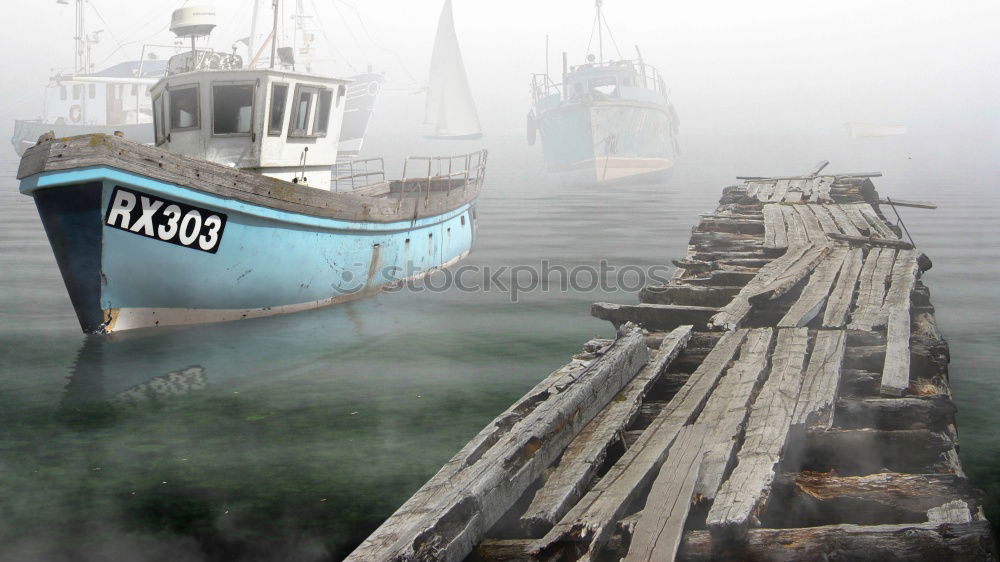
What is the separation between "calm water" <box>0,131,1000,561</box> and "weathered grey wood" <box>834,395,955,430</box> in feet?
2.43

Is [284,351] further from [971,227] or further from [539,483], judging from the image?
[971,227]

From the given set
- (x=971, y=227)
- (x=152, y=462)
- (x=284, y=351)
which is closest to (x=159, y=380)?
(x=284, y=351)

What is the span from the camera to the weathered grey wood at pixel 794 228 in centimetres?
1244

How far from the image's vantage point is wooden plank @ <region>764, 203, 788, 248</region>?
41.3 feet

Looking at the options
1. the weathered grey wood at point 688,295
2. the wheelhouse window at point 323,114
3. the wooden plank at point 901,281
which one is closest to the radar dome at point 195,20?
the wheelhouse window at point 323,114

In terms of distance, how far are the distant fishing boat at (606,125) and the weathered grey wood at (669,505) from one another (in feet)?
147

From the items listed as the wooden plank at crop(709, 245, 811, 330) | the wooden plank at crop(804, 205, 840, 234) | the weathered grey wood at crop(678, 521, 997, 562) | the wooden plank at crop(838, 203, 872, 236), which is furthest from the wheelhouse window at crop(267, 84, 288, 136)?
the weathered grey wood at crop(678, 521, 997, 562)

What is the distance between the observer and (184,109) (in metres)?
13.4

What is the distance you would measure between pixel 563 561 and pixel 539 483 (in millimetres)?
794

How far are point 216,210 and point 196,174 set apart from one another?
59 cm

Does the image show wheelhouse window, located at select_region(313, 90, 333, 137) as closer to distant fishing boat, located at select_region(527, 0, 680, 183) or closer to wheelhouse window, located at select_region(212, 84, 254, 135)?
wheelhouse window, located at select_region(212, 84, 254, 135)

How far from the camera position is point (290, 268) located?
1245 cm

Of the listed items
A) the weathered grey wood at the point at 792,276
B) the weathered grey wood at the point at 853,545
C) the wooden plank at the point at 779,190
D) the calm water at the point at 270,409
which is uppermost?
the wooden plank at the point at 779,190

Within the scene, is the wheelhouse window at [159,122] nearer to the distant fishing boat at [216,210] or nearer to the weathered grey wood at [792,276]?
the distant fishing boat at [216,210]
